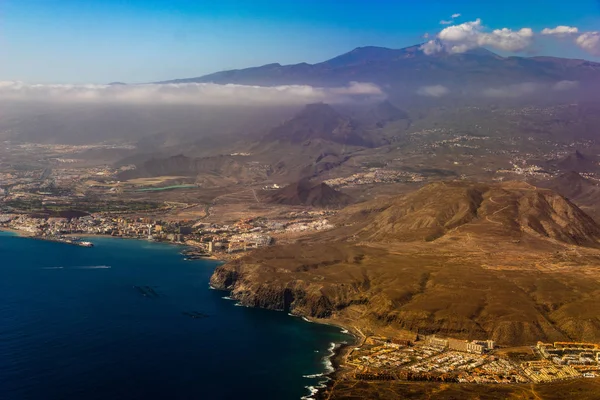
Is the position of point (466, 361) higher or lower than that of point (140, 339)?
lower

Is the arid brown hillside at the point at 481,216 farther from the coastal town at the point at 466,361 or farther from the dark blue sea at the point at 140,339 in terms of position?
the coastal town at the point at 466,361

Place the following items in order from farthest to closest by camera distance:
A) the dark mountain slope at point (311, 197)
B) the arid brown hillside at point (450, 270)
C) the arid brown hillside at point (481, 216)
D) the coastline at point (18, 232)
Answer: the dark mountain slope at point (311, 197)
the coastline at point (18, 232)
the arid brown hillside at point (481, 216)
the arid brown hillside at point (450, 270)

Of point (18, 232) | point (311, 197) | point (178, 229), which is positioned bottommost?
point (178, 229)

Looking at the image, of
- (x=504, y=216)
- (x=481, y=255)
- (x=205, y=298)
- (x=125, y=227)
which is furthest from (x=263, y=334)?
(x=125, y=227)

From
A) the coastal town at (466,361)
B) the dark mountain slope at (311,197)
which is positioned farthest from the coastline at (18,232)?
the coastal town at (466,361)

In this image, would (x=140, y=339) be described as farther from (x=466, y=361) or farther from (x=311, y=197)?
(x=311, y=197)

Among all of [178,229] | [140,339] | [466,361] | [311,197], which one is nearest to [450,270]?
[466,361]
